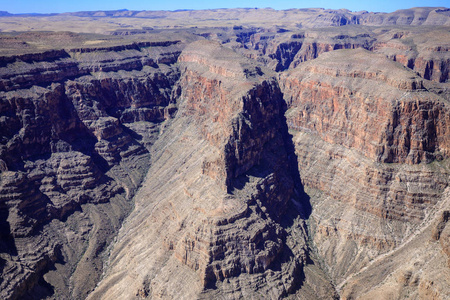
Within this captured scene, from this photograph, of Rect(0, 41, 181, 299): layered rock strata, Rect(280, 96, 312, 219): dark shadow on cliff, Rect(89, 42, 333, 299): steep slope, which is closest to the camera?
Rect(89, 42, 333, 299): steep slope

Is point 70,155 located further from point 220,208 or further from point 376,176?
point 376,176

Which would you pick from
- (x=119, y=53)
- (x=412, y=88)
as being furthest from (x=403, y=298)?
(x=119, y=53)

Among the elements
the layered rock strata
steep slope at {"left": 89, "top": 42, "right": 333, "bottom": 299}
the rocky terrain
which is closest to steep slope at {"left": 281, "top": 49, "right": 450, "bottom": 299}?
the rocky terrain

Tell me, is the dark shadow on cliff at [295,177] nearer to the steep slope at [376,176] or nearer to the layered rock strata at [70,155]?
the steep slope at [376,176]

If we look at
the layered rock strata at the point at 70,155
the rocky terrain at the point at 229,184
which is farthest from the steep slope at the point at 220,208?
the layered rock strata at the point at 70,155

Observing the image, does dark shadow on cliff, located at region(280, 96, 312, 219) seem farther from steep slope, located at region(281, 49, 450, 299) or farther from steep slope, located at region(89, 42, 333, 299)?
steep slope, located at region(281, 49, 450, 299)

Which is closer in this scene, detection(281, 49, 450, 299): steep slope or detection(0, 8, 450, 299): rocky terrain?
detection(0, 8, 450, 299): rocky terrain

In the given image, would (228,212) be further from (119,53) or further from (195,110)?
(119,53)

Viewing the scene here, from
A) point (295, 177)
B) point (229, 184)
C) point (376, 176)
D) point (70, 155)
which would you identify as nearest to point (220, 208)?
point (229, 184)
